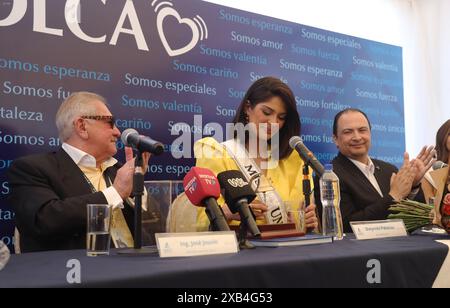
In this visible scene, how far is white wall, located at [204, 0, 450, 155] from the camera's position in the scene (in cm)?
375

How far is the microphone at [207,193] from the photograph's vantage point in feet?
3.90

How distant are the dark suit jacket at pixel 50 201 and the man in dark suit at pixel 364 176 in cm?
104

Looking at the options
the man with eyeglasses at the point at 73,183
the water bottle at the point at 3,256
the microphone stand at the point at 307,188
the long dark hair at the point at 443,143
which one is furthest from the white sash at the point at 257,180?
the long dark hair at the point at 443,143

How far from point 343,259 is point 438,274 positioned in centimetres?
35

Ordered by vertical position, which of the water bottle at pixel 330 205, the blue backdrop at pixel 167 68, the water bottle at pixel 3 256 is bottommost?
the water bottle at pixel 3 256

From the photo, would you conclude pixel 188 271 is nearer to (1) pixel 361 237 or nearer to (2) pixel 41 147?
(1) pixel 361 237

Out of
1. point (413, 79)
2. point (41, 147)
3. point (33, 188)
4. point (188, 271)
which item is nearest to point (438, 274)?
point (188, 271)

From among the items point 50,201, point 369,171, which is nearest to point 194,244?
point 50,201

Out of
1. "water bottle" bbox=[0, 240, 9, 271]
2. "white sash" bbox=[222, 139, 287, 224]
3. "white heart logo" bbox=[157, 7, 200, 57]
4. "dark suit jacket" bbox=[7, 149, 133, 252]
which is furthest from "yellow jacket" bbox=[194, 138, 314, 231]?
"water bottle" bbox=[0, 240, 9, 271]

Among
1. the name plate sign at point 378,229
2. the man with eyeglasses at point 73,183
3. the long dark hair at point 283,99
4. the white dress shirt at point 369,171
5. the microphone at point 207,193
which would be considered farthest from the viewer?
the white dress shirt at point 369,171

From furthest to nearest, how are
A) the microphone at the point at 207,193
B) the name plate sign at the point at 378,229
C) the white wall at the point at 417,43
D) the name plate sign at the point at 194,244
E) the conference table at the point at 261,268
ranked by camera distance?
the white wall at the point at 417,43 → the name plate sign at the point at 378,229 → the microphone at the point at 207,193 → the name plate sign at the point at 194,244 → the conference table at the point at 261,268

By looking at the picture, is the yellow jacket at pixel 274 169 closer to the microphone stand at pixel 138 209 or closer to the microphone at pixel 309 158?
the microphone at pixel 309 158

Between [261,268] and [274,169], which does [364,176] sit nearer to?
[274,169]
